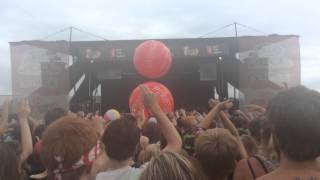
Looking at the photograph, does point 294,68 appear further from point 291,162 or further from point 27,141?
point 291,162

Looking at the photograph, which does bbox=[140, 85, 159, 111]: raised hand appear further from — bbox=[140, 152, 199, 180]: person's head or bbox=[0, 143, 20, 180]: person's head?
bbox=[140, 152, 199, 180]: person's head

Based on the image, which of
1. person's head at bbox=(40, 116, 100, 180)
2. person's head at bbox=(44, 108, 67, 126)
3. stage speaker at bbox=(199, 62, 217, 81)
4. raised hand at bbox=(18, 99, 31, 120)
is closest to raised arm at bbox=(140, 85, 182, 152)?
person's head at bbox=(40, 116, 100, 180)

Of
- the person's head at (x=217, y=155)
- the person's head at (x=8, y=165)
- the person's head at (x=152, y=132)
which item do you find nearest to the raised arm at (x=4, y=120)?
the person's head at (x=8, y=165)

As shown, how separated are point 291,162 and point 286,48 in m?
11.2

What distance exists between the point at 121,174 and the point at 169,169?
0.86 meters

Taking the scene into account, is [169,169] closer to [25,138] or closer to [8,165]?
[8,165]

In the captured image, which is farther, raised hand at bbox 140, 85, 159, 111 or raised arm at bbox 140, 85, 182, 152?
raised hand at bbox 140, 85, 159, 111

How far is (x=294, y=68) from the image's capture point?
12727 mm

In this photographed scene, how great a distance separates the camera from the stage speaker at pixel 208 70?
1532 cm

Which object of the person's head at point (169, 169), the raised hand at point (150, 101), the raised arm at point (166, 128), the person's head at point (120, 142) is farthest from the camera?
the raised hand at point (150, 101)

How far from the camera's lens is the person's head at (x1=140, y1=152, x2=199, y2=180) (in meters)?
2.02

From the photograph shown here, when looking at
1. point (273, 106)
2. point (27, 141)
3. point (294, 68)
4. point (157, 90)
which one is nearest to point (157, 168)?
point (273, 106)

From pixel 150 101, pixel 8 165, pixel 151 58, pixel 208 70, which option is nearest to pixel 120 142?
pixel 150 101

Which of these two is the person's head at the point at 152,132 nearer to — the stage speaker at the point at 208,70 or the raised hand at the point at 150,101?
the raised hand at the point at 150,101
